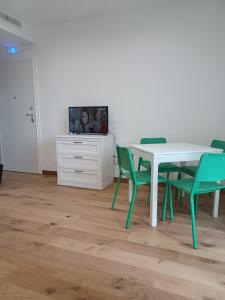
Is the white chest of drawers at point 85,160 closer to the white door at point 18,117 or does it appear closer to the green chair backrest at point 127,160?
the green chair backrest at point 127,160

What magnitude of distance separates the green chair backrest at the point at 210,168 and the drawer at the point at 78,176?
66.5 inches

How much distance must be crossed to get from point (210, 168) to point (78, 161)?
1.99 metres

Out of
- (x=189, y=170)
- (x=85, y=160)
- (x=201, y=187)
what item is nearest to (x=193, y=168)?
(x=189, y=170)

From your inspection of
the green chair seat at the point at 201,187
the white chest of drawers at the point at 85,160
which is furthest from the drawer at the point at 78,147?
the green chair seat at the point at 201,187

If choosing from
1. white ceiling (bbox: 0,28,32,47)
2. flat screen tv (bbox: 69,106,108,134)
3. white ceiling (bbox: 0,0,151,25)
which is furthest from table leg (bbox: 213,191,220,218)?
white ceiling (bbox: 0,28,32,47)

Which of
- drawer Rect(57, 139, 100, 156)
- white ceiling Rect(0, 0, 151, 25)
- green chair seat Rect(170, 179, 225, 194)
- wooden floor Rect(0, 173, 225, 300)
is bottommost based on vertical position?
wooden floor Rect(0, 173, 225, 300)

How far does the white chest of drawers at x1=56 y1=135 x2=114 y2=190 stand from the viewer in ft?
10.2

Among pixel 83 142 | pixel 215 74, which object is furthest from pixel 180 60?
pixel 83 142

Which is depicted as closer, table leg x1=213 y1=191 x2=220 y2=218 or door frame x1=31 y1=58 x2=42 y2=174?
table leg x1=213 y1=191 x2=220 y2=218

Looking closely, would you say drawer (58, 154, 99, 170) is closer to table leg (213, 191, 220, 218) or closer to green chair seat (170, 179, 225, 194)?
green chair seat (170, 179, 225, 194)

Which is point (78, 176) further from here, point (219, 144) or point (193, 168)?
point (219, 144)

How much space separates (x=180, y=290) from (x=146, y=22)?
3.25 meters

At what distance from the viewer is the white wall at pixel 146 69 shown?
290cm

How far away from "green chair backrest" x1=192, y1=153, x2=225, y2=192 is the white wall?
1.36m
